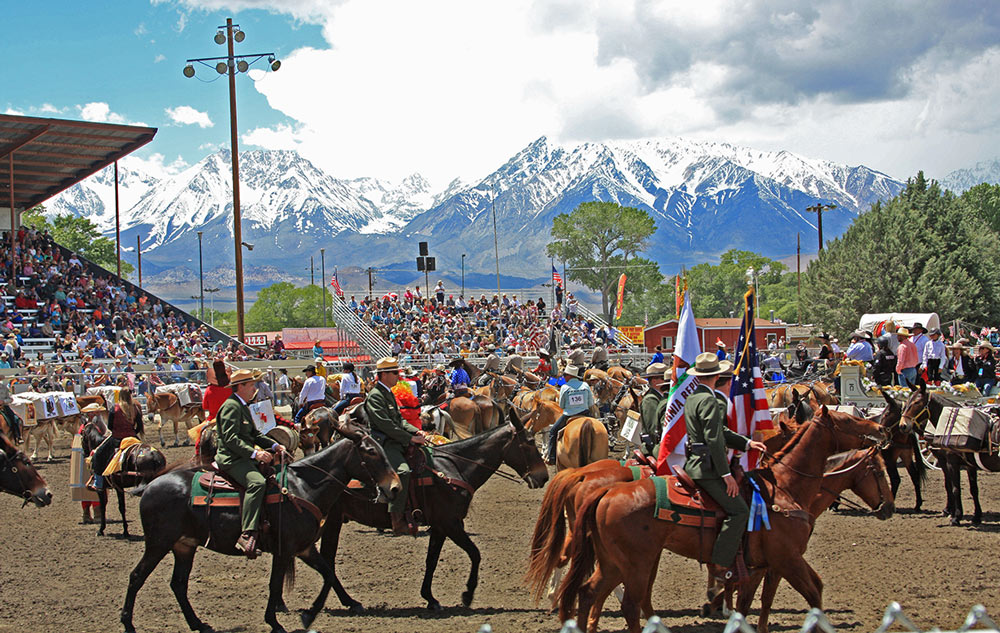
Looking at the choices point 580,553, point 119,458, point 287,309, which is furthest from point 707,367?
point 287,309

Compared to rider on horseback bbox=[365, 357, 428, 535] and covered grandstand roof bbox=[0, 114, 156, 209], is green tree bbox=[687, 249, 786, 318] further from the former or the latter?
rider on horseback bbox=[365, 357, 428, 535]

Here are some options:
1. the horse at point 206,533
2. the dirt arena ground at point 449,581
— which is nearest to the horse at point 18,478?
the dirt arena ground at point 449,581

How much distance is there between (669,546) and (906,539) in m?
5.68

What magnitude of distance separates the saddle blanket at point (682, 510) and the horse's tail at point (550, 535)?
1074 millimetres

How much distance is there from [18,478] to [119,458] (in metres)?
2.75

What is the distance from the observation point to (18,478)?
9094 mm

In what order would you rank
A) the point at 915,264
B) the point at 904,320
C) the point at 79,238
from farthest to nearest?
the point at 79,238
the point at 915,264
the point at 904,320

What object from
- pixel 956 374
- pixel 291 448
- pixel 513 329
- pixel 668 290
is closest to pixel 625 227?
pixel 668 290

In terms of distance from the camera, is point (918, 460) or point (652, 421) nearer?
point (652, 421)

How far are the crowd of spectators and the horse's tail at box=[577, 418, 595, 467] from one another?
26042mm

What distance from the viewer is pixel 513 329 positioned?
4556 centimetres

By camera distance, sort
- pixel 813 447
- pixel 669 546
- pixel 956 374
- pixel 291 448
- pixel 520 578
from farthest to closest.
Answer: pixel 956 374
pixel 291 448
pixel 520 578
pixel 813 447
pixel 669 546

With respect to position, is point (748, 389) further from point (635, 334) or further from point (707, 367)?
point (635, 334)

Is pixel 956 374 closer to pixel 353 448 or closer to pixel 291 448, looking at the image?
pixel 291 448
